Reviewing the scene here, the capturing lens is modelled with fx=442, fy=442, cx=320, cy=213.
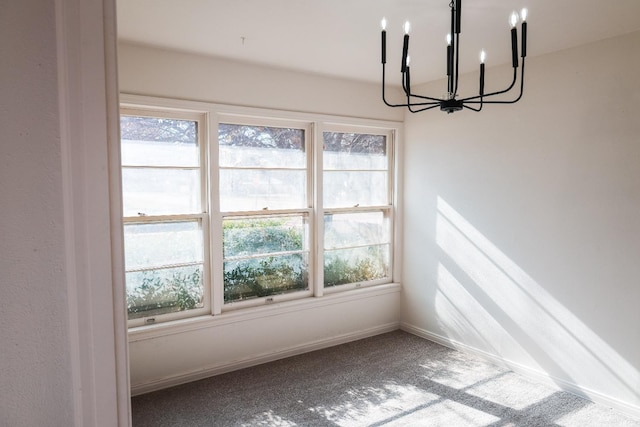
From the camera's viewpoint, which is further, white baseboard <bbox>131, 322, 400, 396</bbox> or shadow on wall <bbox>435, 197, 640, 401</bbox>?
white baseboard <bbox>131, 322, 400, 396</bbox>

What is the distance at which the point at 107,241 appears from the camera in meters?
0.68

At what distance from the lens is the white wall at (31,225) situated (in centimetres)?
61

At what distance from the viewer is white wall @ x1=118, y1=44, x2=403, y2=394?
10.7 ft

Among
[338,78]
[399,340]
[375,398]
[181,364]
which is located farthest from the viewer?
[399,340]

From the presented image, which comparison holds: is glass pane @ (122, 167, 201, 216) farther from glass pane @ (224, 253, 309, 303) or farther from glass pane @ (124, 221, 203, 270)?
glass pane @ (224, 253, 309, 303)

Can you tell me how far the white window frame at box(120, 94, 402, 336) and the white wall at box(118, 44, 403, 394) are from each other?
3 cm

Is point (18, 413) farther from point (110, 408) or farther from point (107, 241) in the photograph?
point (107, 241)

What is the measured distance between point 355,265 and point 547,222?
72.8 inches

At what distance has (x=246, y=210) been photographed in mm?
3781

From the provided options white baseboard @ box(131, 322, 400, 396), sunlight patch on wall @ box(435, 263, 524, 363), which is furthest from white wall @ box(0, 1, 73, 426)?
sunlight patch on wall @ box(435, 263, 524, 363)

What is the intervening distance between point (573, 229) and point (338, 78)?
234cm

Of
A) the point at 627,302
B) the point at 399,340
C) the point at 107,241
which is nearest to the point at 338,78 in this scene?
the point at 399,340

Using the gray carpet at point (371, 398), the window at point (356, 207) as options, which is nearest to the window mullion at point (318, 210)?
the window at point (356, 207)

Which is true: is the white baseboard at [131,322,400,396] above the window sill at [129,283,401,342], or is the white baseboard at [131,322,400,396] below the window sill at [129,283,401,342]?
below
